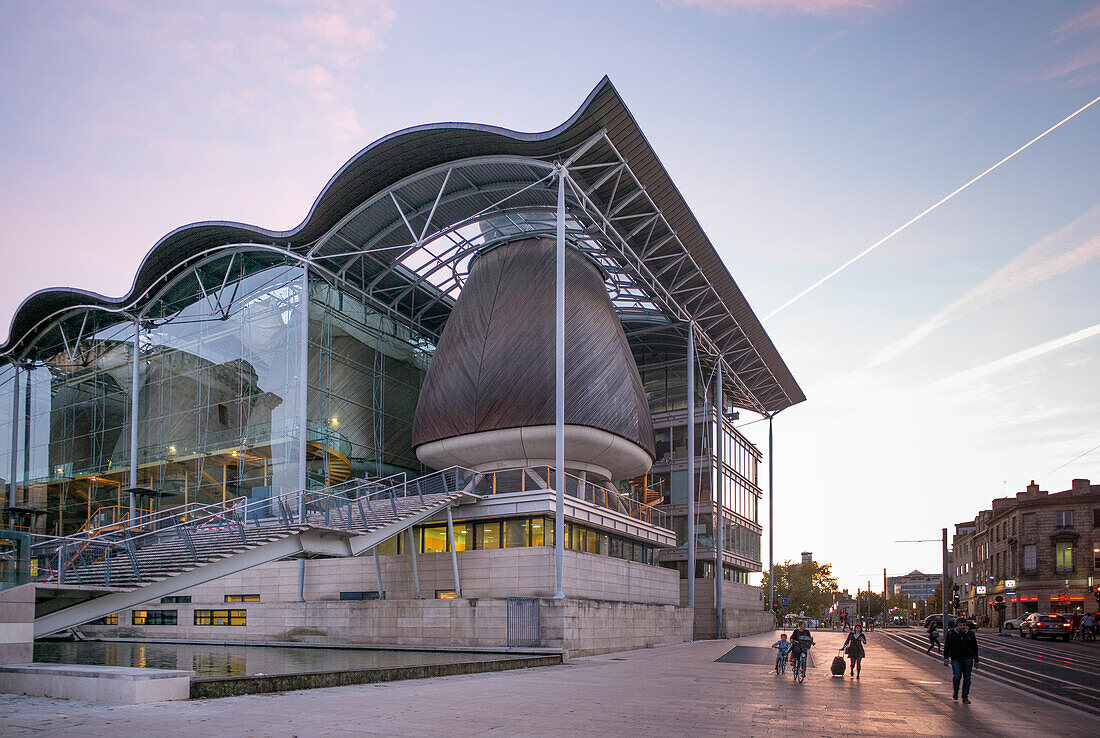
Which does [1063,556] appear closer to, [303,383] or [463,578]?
[463,578]

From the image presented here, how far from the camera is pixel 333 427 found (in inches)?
1640

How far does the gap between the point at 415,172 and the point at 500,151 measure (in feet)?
15.6

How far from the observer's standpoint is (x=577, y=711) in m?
13.7

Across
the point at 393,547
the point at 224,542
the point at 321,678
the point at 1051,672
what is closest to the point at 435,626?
the point at 393,547

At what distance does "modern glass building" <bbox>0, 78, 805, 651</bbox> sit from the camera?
36062 millimetres

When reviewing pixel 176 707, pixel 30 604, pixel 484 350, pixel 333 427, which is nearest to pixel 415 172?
pixel 484 350

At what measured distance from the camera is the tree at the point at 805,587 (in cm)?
13125

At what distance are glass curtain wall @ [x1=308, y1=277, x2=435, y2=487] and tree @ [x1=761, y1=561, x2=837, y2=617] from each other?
88111 mm

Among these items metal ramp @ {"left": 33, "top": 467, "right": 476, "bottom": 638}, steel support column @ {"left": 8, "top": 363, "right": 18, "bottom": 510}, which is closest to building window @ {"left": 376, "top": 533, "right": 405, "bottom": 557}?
metal ramp @ {"left": 33, "top": 467, "right": 476, "bottom": 638}

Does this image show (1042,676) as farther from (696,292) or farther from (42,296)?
(42,296)

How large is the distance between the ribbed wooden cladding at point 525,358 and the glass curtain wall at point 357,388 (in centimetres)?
496

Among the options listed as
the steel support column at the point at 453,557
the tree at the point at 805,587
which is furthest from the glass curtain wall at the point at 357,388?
the tree at the point at 805,587

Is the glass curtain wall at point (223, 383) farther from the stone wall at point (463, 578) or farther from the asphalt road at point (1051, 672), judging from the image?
the asphalt road at point (1051, 672)

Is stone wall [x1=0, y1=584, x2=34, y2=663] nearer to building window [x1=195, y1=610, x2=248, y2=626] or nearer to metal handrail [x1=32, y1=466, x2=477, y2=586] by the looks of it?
metal handrail [x1=32, y1=466, x2=477, y2=586]
